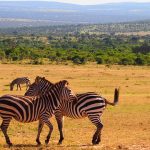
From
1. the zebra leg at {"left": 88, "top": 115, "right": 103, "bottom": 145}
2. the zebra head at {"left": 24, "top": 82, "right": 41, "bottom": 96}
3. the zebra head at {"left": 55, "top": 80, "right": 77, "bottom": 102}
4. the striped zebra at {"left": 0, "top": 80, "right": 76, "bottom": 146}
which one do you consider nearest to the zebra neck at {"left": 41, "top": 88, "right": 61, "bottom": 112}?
the striped zebra at {"left": 0, "top": 80, "right": 76, "bottom": 146}

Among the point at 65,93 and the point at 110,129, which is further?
the point at 110,129

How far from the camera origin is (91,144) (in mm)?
12773

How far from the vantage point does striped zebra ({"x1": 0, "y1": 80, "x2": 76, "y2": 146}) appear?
1177 cm

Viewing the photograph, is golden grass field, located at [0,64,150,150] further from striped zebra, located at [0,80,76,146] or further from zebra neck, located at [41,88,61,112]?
zebra neck, located at [41,88,61,112]

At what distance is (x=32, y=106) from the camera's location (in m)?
12.0

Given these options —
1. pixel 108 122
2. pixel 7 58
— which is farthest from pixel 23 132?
pixel 7 58

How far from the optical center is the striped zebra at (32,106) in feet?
38.6

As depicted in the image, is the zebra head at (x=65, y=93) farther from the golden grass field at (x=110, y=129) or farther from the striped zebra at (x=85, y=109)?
the golden grass field at (x=110, y=129)

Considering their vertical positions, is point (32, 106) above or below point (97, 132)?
above

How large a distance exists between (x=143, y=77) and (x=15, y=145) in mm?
27645

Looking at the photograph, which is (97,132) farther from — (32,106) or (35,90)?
(35,90)

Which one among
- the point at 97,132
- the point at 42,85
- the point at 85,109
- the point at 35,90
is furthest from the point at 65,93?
the point at 35,90

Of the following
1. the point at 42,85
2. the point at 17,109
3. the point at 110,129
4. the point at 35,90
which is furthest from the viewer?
the point at 110,129

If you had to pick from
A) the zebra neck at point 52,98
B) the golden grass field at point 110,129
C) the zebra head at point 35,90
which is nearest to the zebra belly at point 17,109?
the zebra neck at point 52,98
